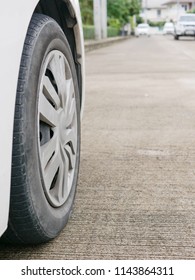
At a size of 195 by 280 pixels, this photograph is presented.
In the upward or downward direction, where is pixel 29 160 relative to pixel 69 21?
downward

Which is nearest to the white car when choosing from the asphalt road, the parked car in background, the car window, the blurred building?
the asphalt road

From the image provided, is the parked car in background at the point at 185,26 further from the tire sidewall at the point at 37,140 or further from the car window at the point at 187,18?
the tire sidewall at the point at 37,140

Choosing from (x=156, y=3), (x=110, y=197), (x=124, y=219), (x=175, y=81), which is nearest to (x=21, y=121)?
(x=124, y=219)

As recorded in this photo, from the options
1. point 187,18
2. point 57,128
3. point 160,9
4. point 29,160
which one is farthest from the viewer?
point 160,9

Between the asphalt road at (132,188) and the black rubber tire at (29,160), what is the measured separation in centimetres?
16

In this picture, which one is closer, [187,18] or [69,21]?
[69,21]

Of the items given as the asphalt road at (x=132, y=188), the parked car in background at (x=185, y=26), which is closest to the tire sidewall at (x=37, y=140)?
the asphalt road at (x=132, y=188)

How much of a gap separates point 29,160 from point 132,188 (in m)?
1.18

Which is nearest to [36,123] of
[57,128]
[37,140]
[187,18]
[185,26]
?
[37,140]

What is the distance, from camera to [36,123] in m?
1.77

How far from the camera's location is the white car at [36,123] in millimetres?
1554

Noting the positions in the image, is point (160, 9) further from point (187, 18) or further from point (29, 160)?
point (29, 160)

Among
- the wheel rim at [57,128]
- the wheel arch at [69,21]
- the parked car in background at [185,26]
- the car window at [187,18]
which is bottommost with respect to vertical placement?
the parked car in background at [185,26]

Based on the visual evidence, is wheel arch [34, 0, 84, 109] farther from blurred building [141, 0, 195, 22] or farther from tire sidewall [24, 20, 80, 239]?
blurred building [141, 0, 195, 22]
